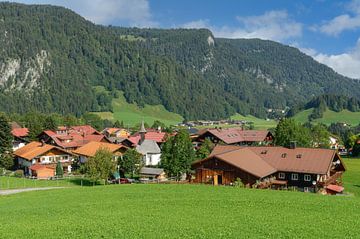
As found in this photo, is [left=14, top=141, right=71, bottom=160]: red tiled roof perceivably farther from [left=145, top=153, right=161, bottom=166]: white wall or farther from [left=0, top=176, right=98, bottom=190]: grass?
[left=145, top=153, right=161, bottom=166]: white wall

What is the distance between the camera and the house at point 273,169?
57312 mm

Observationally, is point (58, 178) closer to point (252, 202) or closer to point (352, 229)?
point (252, 202)

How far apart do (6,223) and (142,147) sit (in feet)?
208

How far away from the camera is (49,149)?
86.9 meters

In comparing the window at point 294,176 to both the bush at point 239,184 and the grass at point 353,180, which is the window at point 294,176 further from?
the bush at point 239,184

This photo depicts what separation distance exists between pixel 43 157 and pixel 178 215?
59.5 m

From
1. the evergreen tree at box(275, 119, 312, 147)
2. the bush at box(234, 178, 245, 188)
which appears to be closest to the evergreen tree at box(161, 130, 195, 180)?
the bush at box(234, 178, 245, 188)

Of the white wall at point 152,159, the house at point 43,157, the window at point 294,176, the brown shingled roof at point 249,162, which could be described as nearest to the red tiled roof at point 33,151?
the house at point 43,157

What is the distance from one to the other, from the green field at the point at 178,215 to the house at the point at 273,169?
920 cm

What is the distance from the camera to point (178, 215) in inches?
1307

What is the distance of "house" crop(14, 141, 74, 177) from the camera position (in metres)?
85.4

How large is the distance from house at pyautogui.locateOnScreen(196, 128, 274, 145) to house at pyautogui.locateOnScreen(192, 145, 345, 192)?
49783mm

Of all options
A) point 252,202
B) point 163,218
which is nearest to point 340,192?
point 252,202

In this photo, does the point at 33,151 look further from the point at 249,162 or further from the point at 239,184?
the point at 239,184
